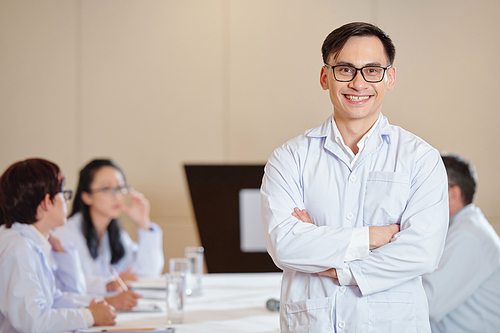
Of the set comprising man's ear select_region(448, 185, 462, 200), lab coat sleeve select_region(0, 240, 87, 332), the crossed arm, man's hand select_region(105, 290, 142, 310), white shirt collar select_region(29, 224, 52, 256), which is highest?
man's ear select_region(448, 185, 462, 200)

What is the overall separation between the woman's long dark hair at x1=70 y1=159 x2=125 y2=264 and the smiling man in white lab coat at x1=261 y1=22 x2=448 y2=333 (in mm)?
1804

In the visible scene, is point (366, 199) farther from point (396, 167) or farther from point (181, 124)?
point (181, 124)

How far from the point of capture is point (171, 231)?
13.2 ft

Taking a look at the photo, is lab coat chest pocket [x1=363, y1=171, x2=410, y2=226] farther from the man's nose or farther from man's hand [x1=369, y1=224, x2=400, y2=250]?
the man's nose

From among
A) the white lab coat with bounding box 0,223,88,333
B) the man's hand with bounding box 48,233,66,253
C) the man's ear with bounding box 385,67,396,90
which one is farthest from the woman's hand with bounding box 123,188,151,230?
the man's ear with bounding box 385,67,396,90

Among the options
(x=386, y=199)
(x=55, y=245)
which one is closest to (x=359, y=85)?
(x=386, y=199)

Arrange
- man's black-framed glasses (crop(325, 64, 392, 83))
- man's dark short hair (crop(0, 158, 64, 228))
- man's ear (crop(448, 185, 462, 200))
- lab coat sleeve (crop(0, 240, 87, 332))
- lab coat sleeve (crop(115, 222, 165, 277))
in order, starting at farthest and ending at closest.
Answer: lab coat sleeve (crop(115, 222, 165, 277)) < man's ear (crop(448, 185, 462, 200)) < man's dark short hair (crop(0, 158, 64, 228)) < lab coat sleeve (crop(0, 240, 87, 332)) < man's black-framed glasses (crop(325, 64, 392, 83))

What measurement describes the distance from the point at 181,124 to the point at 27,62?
1.34m

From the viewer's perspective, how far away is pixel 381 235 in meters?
1.30

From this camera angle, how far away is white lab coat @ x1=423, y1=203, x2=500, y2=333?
1736 mm

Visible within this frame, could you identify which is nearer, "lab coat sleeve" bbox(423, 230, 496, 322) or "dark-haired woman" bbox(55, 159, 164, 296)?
"lab coat sleeve" bbox(423, 230, 496, 322)

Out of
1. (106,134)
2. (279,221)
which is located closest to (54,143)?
(106,134)

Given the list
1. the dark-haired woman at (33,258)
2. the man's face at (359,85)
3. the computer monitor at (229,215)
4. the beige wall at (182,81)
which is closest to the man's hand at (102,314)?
the dark-haired woman at (33,258)

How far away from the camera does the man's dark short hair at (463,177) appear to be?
6.60 feet
